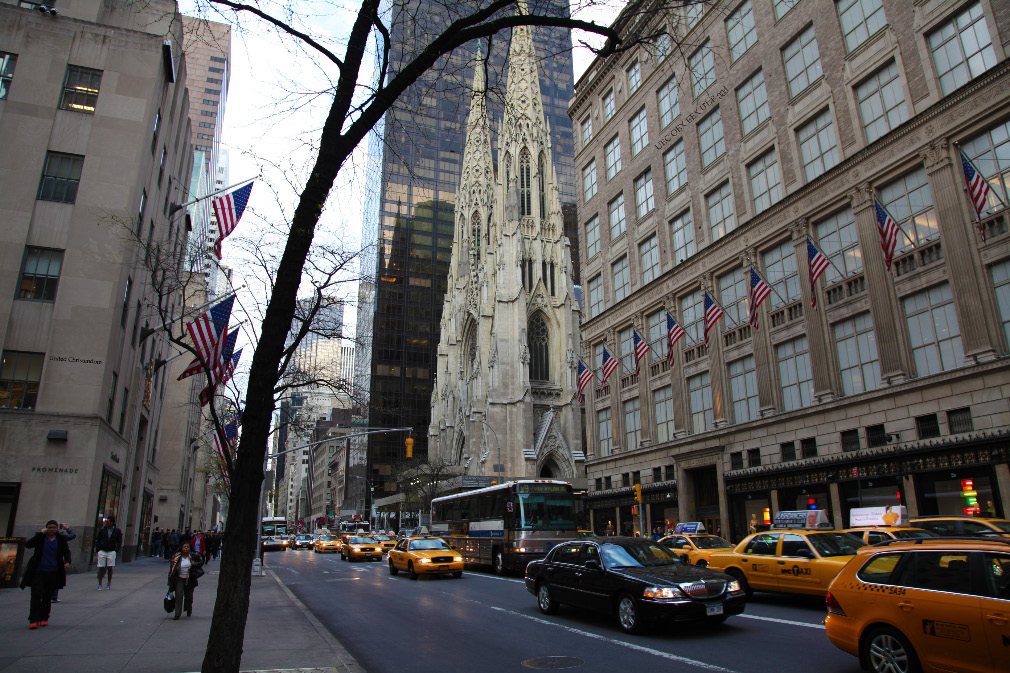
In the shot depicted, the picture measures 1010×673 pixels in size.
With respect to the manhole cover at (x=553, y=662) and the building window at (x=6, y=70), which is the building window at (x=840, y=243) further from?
the building window at (x=6, y=70)

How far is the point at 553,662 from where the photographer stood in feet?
27.5

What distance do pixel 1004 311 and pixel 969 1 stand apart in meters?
9.86

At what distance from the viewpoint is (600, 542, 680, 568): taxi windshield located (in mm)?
10922

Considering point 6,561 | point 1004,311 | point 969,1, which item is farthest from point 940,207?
point 6,561

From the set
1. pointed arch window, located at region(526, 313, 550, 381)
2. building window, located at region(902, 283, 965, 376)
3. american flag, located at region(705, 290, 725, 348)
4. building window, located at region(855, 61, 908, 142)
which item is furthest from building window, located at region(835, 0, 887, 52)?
pointed arch window, located at region(526, 313, 550, 381)

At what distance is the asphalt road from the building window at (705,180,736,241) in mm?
18889

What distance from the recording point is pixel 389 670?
8336 mm

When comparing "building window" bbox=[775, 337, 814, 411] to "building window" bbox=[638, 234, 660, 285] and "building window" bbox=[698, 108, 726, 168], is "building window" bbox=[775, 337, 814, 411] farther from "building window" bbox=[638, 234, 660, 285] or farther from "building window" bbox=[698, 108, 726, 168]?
"building window" bbox=[698, 108, 726, 168]

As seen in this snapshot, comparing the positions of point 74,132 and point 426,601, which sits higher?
point 74,132

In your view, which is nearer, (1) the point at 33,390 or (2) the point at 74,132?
(1) the point at 33,390

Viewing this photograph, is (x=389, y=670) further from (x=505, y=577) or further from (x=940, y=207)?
(x=940, y=207)

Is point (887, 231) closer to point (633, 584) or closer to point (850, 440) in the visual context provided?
point (850, 440)

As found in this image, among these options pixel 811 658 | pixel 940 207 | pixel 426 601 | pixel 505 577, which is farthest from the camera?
pixel 505 577

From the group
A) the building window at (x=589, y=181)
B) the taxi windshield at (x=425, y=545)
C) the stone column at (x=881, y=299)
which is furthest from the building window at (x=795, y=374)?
the building window at (x=589, y=181)
